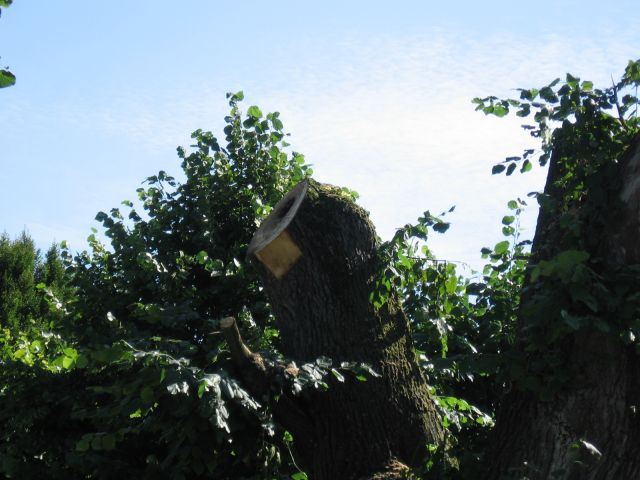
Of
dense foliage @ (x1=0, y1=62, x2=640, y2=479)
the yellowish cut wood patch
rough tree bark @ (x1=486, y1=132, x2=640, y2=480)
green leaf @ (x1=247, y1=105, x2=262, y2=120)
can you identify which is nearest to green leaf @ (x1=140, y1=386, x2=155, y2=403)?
dense foliage @ (x1=0, y1=62, x2=640, y2=479)

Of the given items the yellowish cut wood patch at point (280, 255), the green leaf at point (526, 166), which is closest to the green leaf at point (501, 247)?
the green leaf at point (526, 166)

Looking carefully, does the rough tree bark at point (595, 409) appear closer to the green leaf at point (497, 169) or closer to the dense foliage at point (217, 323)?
the dense foliage at point (217, 323)

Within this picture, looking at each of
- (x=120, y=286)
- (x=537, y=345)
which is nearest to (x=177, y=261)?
(x=120, y=286)

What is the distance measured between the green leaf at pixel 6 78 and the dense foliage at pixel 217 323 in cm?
163

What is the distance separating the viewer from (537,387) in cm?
391

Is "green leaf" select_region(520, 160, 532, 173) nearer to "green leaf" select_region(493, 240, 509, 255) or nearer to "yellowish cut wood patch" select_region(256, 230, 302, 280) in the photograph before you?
"green leaf" select_region(493, 240, 509, 255)

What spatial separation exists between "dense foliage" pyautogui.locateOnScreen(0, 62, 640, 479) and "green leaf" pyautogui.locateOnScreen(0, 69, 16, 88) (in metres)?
1.63

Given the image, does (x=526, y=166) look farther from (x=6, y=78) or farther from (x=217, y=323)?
(x=6, y=78)

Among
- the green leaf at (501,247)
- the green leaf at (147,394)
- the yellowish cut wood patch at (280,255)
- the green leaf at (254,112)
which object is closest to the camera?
the green leaf at (147,394)

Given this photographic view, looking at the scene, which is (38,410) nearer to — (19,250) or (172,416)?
(172,416)

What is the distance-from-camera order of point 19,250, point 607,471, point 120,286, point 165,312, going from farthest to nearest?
1. point 19,250
2. point 120,286
3. point 165,312
4. point 607,471

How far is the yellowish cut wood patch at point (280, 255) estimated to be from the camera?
474 cm

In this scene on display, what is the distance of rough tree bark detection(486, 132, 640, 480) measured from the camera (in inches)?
149

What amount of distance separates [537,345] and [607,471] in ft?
2.10
